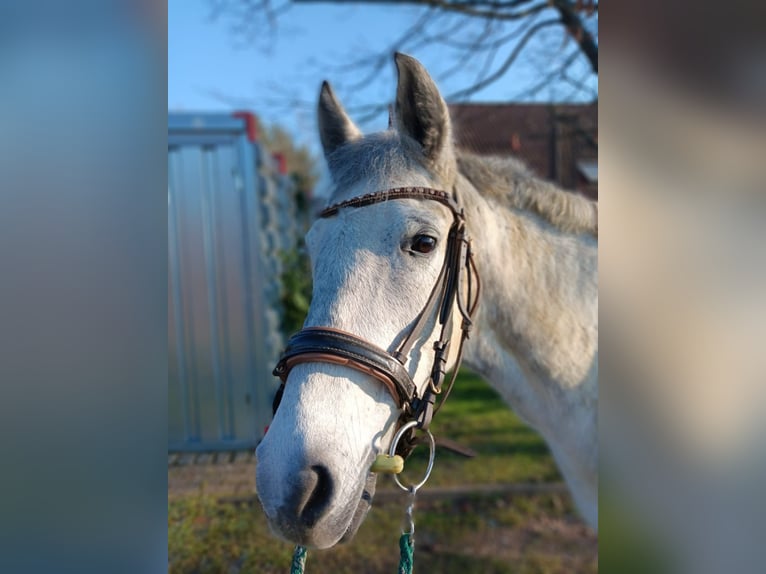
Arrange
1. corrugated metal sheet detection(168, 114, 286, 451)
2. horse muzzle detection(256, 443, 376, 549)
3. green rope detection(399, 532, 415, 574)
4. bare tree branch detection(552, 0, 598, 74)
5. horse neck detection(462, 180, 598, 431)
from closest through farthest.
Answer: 1. horse muzzle detection(256, 443, 376, 549)
2. green rope detection(399, 532, 415, 574)
3. horse neck detection(462, 180, 598, 431)
4. bare tree branch detection(552, 0, 598, 74)
5. corrugated metal sheet detection(168, 114, 286, 451)

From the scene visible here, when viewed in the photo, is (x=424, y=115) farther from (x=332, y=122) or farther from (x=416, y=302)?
(x=416, y=302)

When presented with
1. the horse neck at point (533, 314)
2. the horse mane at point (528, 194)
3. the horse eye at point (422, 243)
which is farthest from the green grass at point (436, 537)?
the horse eye at point (422, 243)

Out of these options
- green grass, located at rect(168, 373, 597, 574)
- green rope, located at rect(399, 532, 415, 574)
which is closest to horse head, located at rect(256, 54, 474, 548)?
green rope, located at rect(399, 532, 415, 574)

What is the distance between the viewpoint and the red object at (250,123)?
4648 millimetres

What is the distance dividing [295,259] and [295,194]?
2214 mm

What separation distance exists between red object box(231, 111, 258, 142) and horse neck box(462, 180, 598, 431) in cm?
369

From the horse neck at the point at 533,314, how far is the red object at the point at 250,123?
12.1ft

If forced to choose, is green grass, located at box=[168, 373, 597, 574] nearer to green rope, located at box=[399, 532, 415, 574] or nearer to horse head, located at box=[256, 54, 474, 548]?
green rope, located at box=[399, 532, 415, 574]

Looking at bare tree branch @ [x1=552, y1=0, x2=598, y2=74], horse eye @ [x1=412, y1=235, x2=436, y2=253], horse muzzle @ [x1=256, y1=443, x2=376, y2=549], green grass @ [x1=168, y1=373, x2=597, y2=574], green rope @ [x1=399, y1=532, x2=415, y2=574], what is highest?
bare tree branch @ [x1=552, y1=0, x2=598, y2=74]

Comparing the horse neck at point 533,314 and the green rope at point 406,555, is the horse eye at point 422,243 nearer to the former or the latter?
the horse neck at point 533,314

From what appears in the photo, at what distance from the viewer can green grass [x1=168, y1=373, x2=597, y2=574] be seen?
3389 mm

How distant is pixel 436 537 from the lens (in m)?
3.79
